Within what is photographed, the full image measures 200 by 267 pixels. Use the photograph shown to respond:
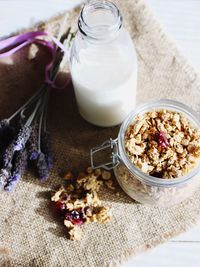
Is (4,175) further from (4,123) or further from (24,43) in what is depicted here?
(24,43)

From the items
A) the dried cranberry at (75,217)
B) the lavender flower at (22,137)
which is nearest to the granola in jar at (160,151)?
the dried cranberry at (75,217)

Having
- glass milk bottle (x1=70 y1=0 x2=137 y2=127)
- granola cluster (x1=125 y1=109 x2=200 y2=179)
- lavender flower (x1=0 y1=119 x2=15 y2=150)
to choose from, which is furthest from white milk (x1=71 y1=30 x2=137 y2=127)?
lavender flower (x1=0 y1=119 x2=15 y2=150)

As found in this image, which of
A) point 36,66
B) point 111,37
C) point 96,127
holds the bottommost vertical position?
point 96,127

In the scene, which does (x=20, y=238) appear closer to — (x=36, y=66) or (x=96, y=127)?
(x=96, y=127)

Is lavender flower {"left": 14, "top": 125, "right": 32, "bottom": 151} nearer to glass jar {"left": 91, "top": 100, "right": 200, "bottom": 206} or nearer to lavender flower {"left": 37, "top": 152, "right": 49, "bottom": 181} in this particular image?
lavender flower {"left": 37, "top": 152, "right": 49, "bottom": 181}

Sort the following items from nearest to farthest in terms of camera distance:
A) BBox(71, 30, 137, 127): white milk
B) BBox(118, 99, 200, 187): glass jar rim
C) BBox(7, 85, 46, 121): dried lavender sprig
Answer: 1. BBox(118, 99, 200, 187): glass jar rim
2. BBox(71, 30, 137, 127): white milk
3. BBox(7, 85, 46, 121): dried lavender sprig

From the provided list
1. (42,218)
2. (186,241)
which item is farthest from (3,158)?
(186,241)

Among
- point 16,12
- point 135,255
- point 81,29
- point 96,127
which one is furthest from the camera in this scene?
point 16,12
